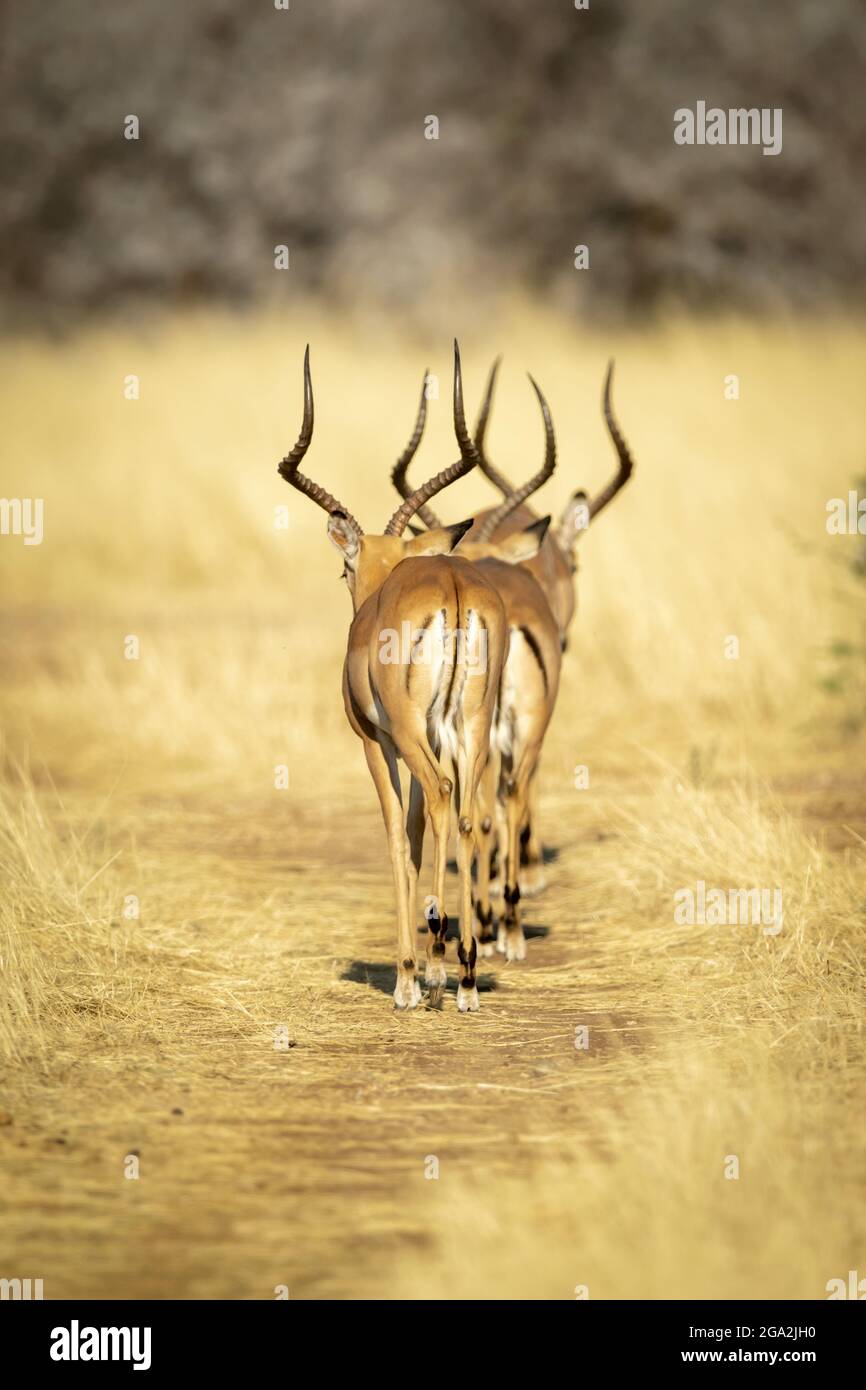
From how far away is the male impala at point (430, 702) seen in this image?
726 cm

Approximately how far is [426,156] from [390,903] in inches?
909

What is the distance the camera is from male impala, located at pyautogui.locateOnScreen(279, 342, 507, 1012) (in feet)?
23.8

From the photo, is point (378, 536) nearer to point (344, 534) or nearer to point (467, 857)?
point (344, 534)

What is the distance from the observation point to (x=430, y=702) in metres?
7.31

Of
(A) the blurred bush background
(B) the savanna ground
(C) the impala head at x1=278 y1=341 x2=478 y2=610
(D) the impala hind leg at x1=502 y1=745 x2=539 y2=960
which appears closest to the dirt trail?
(B) the savanna ground

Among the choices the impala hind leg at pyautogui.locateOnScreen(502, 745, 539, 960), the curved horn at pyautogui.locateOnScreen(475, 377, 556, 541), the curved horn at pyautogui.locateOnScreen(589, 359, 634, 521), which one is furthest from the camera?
the curved horn at pyautogui.locateOnScreen(589, 359, 634, 521)

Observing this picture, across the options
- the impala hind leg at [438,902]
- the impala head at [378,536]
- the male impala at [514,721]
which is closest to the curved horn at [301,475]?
the impala head at [378,536]

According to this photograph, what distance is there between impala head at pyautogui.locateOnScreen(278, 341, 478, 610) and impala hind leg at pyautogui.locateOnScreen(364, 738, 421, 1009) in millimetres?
692

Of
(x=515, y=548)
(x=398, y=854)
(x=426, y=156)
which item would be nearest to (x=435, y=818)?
(x=398, y=854)

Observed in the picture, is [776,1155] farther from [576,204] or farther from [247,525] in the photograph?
[576,204]

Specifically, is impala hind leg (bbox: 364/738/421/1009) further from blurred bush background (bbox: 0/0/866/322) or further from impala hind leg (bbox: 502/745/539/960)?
blurred bush background (bbox: 0/0/866/322)

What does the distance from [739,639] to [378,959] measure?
6.41 m

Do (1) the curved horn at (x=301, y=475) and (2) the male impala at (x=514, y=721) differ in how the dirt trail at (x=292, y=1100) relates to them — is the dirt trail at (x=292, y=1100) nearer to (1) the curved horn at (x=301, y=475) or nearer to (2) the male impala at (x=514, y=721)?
(2) the male impala at (x=514, y=721)
